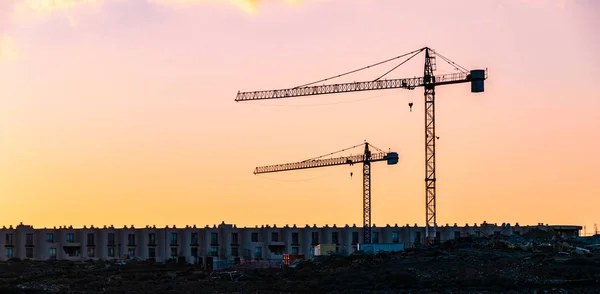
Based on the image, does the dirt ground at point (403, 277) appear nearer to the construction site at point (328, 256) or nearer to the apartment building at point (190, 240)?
the construction site at point (328, 256)

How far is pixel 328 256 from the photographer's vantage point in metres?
109

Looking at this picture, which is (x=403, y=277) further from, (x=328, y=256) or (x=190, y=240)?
(x=190, y=240)

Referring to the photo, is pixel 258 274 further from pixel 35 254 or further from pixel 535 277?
pixel 35 254

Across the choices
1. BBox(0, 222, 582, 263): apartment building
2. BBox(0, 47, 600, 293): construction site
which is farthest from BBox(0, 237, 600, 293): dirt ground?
BBox(0, 222, 582, 263): apartment building

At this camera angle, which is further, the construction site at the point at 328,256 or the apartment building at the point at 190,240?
the apartment building at the point at 190,240

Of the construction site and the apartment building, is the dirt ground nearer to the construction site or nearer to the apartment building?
the construction site

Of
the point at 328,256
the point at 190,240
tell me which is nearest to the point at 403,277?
the point at 328,256

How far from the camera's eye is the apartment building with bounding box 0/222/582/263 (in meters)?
Answer: 165

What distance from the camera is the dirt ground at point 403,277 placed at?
2793 inches

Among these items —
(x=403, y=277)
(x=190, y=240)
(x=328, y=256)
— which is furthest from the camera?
(x=190, y=240)

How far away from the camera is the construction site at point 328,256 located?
74.6m

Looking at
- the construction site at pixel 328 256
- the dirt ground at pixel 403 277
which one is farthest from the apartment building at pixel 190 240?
the dirt ground at pixel 403 277

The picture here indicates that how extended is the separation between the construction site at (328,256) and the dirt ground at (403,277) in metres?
0.10

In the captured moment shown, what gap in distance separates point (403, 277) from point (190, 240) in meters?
95.8
